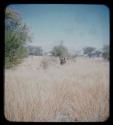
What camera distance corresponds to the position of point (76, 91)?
2.08 m

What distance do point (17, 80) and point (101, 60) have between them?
82cm

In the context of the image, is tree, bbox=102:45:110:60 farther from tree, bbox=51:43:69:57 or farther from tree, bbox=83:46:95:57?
tree, bbox=51:43:69:57

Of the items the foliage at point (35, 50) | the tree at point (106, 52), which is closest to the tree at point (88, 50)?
the tree at point (106, 52)

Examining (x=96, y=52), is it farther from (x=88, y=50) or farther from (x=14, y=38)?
(x=14, y=38)

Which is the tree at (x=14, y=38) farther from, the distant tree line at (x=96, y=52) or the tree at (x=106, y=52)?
the tree at (x=106, y=52)

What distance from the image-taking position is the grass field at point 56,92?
6.86 feet

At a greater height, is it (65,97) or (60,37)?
(60,37)

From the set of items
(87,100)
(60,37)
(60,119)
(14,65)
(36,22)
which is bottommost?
(60,119)

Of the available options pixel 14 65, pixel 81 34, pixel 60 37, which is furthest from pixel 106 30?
pixel 14 65

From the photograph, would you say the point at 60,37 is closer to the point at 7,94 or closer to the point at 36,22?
the point at 36,22

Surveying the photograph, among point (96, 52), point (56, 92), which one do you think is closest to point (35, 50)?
point (56, 92)

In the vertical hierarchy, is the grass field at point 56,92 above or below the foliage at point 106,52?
below

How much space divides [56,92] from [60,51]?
387 mm

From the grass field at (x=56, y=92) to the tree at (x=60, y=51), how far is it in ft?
0.22
